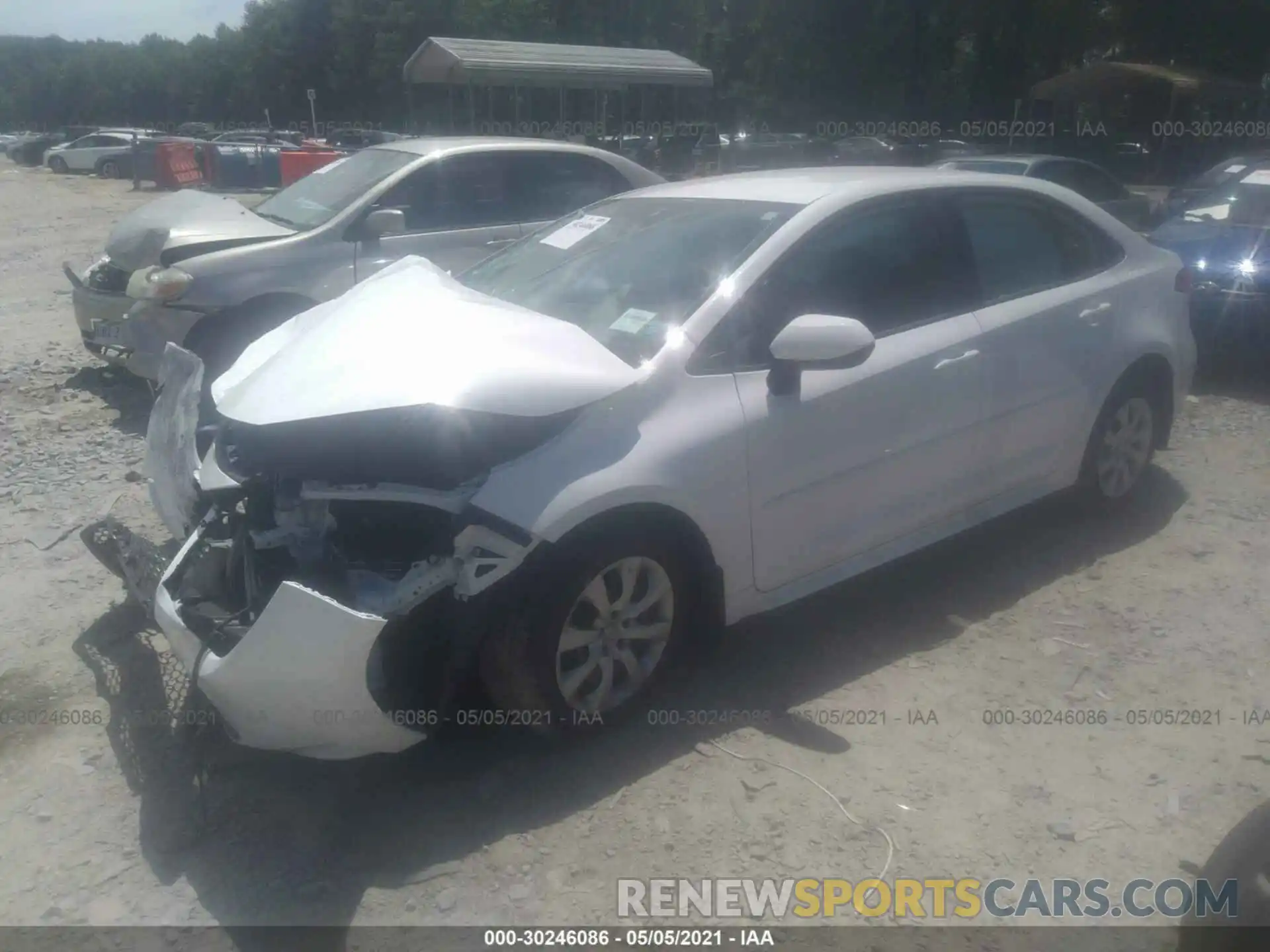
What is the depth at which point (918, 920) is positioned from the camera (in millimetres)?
2750

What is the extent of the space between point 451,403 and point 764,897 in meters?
1.59

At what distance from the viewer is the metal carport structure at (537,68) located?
20031 millimetres

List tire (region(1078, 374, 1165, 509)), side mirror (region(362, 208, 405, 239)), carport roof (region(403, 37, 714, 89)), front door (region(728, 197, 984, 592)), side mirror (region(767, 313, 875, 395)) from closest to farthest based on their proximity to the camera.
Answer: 1. side mirror (region(767, 313, 875, 395))
2. front door (region(728, 197, 984, 592))
3. tire (region(1078, 374, 1165, 509))
4. side mirror (region(362, 208, 405, 239))
5. carport roof (region(403, 37, 714, 89))

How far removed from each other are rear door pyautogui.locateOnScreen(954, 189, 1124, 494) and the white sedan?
0.02 m

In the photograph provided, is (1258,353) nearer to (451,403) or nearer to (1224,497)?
(1224,497)

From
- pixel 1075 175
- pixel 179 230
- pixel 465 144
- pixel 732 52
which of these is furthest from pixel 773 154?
pixel 179 230

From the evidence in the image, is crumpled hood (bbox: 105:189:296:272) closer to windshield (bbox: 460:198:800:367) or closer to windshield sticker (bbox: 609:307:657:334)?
windshield (bbox: 460:198:800:367)

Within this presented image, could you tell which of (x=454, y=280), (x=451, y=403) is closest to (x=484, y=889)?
(x=451, y=403)

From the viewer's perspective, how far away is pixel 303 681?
110 inches

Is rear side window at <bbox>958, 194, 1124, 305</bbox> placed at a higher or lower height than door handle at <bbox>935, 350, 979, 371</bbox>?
higher

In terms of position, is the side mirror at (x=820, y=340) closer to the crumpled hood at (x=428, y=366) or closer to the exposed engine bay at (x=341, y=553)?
the crumpled hood at (x=428, y=366)

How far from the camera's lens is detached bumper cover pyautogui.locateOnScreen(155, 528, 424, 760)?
109 inches

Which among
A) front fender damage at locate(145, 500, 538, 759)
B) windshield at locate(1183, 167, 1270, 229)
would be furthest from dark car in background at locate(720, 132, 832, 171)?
front fender damage at locate(145, 500, 538, 759)

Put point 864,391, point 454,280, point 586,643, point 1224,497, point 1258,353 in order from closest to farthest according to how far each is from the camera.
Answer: point 586,643 → point 864,391 → point 454,280 → point 1224,497 → point 1258,353
